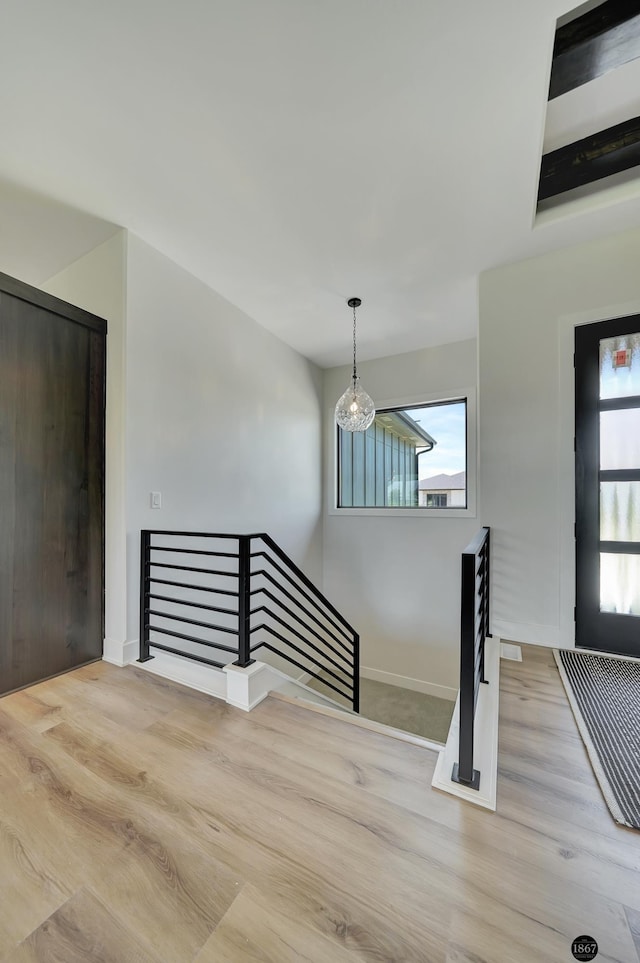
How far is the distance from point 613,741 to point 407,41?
287cm

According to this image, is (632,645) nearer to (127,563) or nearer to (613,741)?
(613,741)

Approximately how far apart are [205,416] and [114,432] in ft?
2.37

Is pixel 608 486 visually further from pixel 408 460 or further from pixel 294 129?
pixel 294 129

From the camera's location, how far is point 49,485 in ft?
7.11

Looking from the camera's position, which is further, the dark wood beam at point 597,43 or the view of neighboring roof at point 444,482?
the view of neighboring roof at point 444,482

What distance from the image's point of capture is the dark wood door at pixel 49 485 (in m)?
2.01

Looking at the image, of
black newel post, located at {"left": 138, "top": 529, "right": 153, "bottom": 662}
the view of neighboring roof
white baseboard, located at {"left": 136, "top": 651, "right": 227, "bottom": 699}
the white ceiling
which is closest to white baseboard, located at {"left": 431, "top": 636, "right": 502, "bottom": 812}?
white baseboard, located at {"left": 136, "top": 651, "right": 227, "bottom": 699}

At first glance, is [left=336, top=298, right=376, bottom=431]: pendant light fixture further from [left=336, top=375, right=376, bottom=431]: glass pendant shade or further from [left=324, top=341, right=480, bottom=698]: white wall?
[left=324, top=341, right=480, bottom=698]: white wall

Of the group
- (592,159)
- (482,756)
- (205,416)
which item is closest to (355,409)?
(205,416)

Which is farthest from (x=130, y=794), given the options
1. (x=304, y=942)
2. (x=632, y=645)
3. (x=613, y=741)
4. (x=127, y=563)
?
(x=632, y=645)

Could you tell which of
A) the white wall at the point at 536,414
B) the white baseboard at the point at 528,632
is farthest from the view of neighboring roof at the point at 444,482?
the white baseboard at the point at 528,632

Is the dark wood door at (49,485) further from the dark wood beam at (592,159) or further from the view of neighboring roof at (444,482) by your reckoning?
the view of neighboring roof at (444,482)

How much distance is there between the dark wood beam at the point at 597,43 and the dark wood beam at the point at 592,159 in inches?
18.3

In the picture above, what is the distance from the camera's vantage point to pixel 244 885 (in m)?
Answer: 1.00
